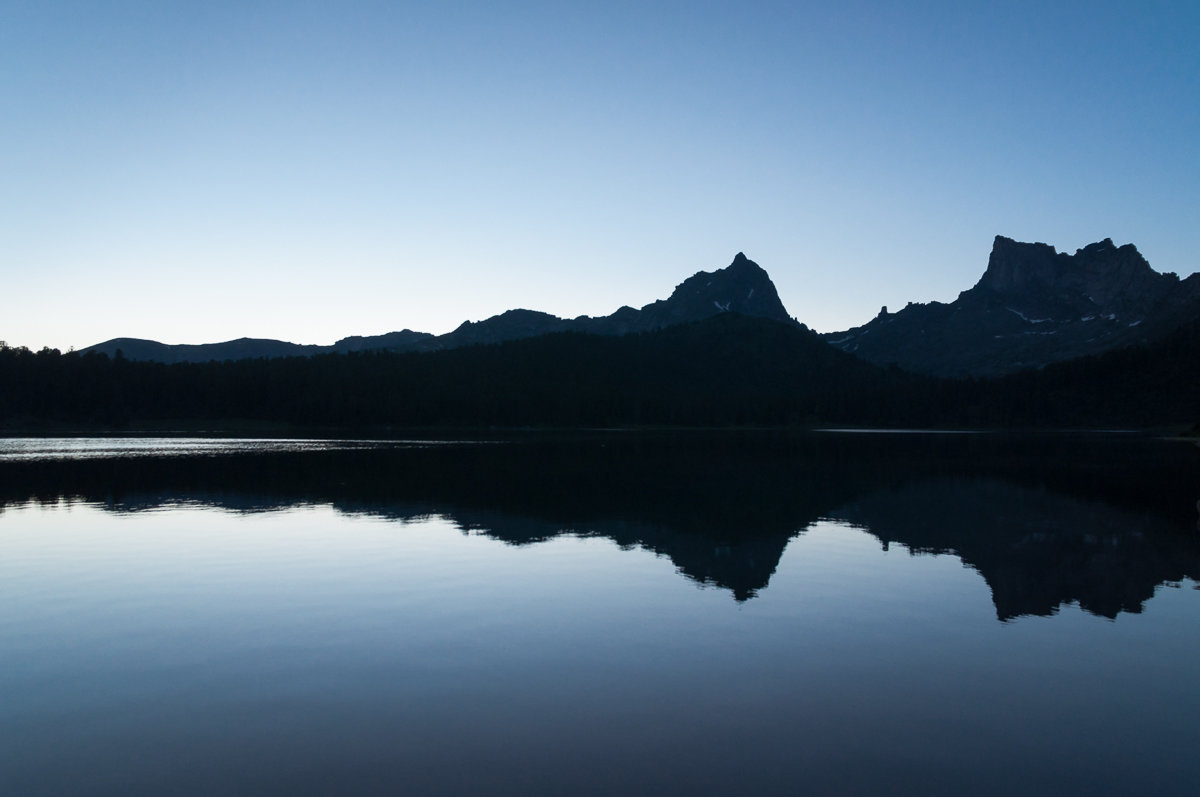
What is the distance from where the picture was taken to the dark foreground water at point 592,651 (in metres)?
13.4

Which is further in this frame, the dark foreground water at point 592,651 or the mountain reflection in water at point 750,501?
the mountain reflection in water at point 750,501

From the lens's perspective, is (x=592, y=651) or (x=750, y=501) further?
(x=750, y=501)

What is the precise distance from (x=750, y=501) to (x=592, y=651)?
1393 inches

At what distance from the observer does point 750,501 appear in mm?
53812

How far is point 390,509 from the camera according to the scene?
48.2m

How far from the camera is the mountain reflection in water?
32.6 meters

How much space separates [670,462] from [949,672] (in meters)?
75.7

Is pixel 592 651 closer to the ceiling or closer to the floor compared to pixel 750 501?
closer to the ceiling

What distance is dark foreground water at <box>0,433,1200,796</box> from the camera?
13.4 m

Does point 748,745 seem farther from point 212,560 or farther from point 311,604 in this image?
point 212,560

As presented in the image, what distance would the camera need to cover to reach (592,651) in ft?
65.6

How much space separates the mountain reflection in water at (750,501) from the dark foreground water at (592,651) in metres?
0.42

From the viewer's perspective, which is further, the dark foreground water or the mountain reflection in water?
the mountain reflection in water

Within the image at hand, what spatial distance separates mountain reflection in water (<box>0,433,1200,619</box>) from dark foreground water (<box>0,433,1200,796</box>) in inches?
16.3
